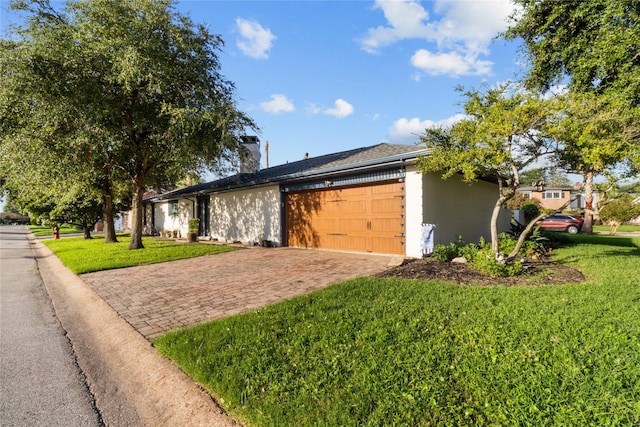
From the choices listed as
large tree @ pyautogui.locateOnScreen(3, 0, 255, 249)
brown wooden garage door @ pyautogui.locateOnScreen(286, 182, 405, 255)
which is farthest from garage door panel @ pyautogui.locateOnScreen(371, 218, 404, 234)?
large tree @ pyautogui.locateOnScreen(3, 0, 255, 249)

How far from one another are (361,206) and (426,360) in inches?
299

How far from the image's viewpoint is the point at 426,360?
2959 millimetres

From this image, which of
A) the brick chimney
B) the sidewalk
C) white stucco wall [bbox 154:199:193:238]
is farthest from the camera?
white stucco wall [bbox 154:199:193:238]

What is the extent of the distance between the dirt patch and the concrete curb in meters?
4.62

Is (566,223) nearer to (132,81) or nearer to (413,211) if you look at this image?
(413,211)

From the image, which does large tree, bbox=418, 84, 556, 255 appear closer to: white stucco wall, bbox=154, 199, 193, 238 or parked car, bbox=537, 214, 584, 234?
white stucco wall, bbox=154, 199, 193, 238

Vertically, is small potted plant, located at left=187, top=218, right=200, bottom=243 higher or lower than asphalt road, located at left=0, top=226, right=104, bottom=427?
higher

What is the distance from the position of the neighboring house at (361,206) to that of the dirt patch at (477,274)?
5.57ft

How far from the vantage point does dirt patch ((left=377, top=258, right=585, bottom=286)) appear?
5.97 meters

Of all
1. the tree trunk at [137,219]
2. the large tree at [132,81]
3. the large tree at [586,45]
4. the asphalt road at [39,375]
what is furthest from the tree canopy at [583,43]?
the tree trunk at [137,219]

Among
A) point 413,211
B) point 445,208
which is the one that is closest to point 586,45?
point 445,208

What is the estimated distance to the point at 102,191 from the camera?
647 inches

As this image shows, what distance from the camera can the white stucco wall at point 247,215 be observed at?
1347 centimetres

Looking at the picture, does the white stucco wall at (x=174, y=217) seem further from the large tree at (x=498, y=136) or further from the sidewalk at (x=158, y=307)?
the large tree at (x=498, y=136)
